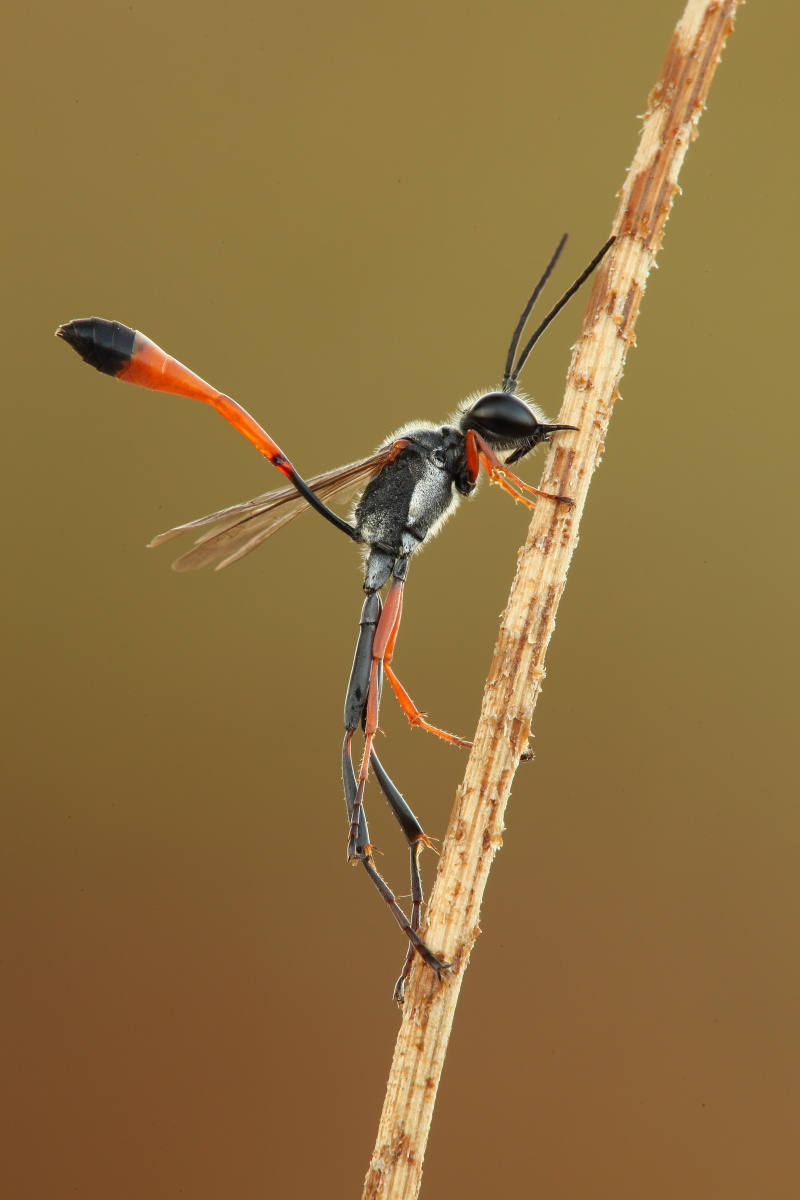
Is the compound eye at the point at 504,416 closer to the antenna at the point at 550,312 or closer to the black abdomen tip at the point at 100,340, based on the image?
the antenna at the point at 550,312

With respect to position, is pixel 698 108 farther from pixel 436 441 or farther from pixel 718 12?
pixel 436 441

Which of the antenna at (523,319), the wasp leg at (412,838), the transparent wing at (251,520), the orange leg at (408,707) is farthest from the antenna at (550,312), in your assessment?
the wasp leg at (412,838)

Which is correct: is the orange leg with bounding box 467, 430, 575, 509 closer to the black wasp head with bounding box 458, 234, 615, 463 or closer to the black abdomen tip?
the black wasp head with bounding box 458, 234, 615, 463

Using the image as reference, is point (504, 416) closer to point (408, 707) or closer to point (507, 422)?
point (507, 422)

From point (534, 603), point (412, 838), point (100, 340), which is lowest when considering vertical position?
point (412, 838)

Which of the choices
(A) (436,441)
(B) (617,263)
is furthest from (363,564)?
(B) (617,263)

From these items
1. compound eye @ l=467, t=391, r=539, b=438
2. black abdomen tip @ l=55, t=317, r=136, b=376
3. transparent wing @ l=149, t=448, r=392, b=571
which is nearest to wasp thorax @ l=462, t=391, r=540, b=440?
compound eye @ l=467, t=391, r=539, b=438

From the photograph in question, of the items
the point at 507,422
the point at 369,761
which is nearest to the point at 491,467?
the point at 507,422
